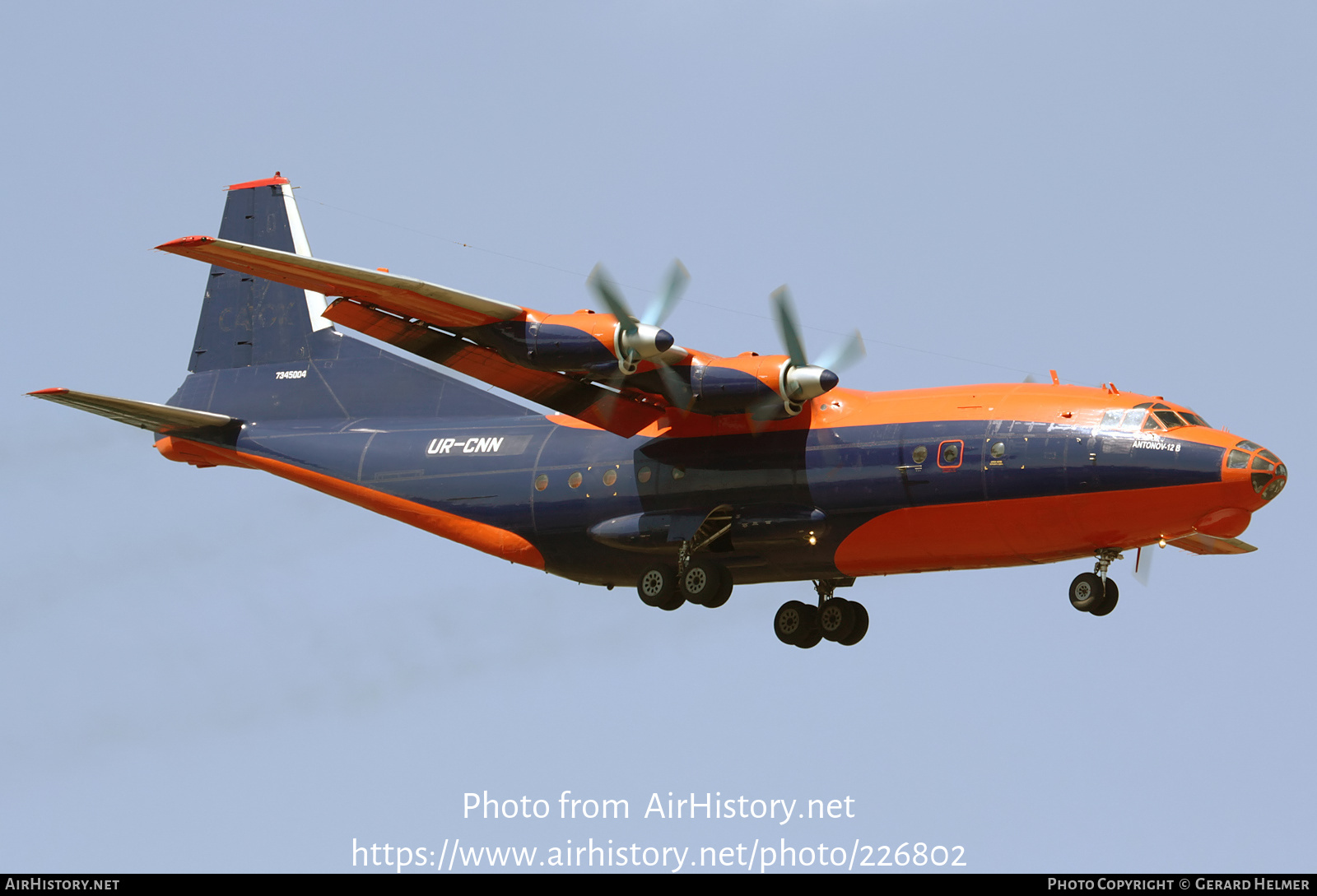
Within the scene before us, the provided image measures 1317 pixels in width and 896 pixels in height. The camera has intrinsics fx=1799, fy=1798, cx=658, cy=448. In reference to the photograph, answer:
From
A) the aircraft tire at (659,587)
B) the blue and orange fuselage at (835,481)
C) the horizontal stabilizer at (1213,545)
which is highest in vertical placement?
the blue and orange fuselage at (835,481)

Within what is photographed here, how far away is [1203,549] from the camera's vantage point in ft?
87.5

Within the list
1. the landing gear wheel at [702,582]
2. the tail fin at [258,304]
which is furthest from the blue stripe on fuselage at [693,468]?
the tail fin at [258,304]

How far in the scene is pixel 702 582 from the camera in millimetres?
23797

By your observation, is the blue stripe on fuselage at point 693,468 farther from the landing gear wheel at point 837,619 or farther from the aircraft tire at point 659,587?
the landing gear wheel at point 837,619

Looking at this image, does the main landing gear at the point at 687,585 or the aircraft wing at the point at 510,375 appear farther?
the aircraft wing at the point at 510,375

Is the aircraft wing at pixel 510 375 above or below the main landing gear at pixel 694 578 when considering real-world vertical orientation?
above

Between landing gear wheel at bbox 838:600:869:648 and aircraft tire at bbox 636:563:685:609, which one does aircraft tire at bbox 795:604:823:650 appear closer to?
landing gear wheel at bbox 838:600:869:648

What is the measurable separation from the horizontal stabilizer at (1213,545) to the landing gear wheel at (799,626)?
5.30 m

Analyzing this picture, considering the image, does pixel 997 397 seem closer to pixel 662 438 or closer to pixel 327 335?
pixel 662 438

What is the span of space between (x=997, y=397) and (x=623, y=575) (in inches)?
234

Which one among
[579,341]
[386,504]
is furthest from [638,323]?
[386,504]

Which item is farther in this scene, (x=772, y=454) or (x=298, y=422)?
→ (x=298, y=422)

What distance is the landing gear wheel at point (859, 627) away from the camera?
83.8 ft

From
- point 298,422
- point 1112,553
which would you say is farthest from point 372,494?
point 1112,553
